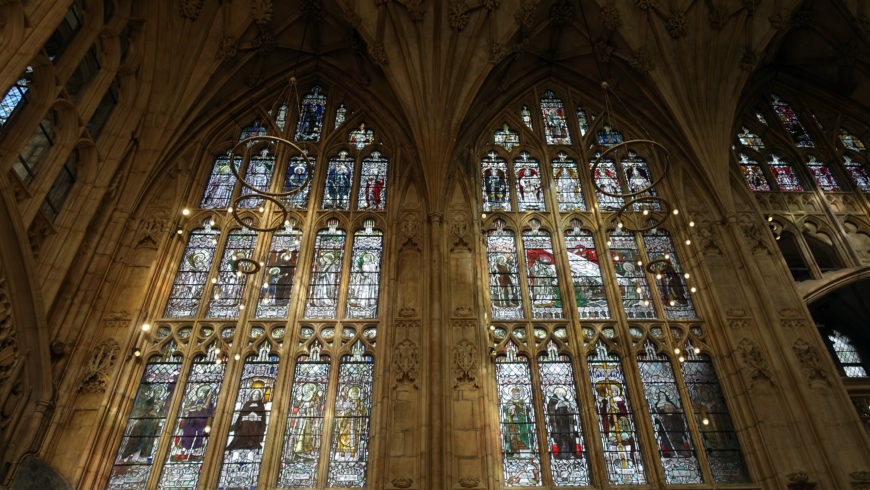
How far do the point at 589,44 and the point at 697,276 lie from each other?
6618 millimetres

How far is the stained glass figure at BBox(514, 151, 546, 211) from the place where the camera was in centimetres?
1449

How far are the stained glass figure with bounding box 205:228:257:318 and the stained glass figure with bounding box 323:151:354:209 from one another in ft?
6.20

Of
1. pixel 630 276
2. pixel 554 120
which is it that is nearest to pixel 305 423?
pixel 630 276

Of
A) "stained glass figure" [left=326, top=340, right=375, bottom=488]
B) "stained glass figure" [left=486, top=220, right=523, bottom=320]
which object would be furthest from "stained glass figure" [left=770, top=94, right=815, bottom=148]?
"stained glass figure" [left=326, top=340, right=375, bottom=488]

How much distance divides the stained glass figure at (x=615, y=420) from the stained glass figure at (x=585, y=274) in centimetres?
81

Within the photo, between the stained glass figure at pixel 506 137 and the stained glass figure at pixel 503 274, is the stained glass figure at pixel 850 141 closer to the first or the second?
the stained glass figure at pixel 506 137

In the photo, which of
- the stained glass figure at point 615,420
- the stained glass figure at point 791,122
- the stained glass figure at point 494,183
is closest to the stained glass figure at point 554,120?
the stained glass figure at point 494,183

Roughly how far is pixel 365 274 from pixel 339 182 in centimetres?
276

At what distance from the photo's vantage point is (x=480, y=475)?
398 inches

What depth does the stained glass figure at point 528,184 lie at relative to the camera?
571 inches

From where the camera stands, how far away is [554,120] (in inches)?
640

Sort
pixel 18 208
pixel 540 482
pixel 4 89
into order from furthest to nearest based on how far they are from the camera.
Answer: pixel 540 482
pixel 18 208
pixel 4 89

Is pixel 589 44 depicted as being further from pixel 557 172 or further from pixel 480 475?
pixel 480 475

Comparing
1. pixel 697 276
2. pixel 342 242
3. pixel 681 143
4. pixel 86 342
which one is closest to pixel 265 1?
pixel 342 242
